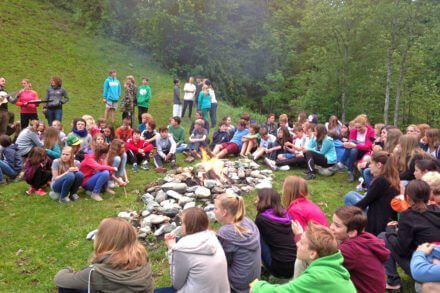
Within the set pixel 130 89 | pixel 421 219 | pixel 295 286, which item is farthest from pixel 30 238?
pixel 130 89

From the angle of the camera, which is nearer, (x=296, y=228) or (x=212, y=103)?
(x=296, y=228)

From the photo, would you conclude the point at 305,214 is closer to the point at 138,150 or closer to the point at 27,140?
the point at 138,150

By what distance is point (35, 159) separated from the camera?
8297 millimetres

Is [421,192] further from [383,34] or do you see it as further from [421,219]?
[383,34]

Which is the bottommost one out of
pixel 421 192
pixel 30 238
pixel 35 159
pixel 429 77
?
pixel 30 238

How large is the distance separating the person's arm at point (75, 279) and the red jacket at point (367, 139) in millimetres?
7916

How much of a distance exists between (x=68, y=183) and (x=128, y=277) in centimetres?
483

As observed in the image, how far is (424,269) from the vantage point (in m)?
3.96

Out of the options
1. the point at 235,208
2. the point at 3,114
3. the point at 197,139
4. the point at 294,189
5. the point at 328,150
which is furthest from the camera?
the point at 197,139

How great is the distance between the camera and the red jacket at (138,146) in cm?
1087

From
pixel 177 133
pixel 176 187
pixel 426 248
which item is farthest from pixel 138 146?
pixel 426 248

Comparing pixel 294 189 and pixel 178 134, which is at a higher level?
pixel 294 189

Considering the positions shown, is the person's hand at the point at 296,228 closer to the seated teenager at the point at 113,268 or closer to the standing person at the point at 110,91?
the seated teenager at the point at 113,268

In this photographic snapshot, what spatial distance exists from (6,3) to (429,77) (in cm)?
2748
